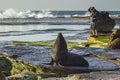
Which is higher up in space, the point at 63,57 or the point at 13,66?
the point at 63,57

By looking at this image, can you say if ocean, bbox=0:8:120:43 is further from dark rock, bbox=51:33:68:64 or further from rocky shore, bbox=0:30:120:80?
dark rock, bbox=51:33:68:64

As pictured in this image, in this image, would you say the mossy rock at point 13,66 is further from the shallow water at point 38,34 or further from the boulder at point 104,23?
the boulder at point 104,23

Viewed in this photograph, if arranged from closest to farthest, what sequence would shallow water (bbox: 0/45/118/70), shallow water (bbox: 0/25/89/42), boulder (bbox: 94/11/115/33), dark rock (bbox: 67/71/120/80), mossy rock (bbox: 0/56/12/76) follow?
dark rock (bbox: 67/71/120/80) < shallow water (bbox: 0/45/118/70) < mossy rock (bbox: 0/56/12/76) < boulder (bbox: 94/11/115/33) < shallow water (bbox: 0/25/89/42)

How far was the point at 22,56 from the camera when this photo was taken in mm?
22547

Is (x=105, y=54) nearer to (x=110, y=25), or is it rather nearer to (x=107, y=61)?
(x=107, y=61)

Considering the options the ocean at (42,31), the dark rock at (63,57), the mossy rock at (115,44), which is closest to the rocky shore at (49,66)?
the dark rock at (63,57)

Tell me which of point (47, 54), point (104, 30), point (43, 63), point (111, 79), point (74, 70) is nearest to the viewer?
point (111, 79)

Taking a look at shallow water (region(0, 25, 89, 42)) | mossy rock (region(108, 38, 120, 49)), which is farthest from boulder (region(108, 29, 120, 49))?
shallow water (region(0, 25, 89, 42))

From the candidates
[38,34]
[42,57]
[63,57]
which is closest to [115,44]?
[42,57]

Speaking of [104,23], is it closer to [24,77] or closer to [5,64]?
[5,64]

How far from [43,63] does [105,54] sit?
5.04 metres

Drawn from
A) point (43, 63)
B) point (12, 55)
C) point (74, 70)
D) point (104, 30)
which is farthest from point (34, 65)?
point (104, 30)

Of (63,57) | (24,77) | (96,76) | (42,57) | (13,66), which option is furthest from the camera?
(42,57)

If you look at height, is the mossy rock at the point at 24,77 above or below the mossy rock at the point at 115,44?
above
